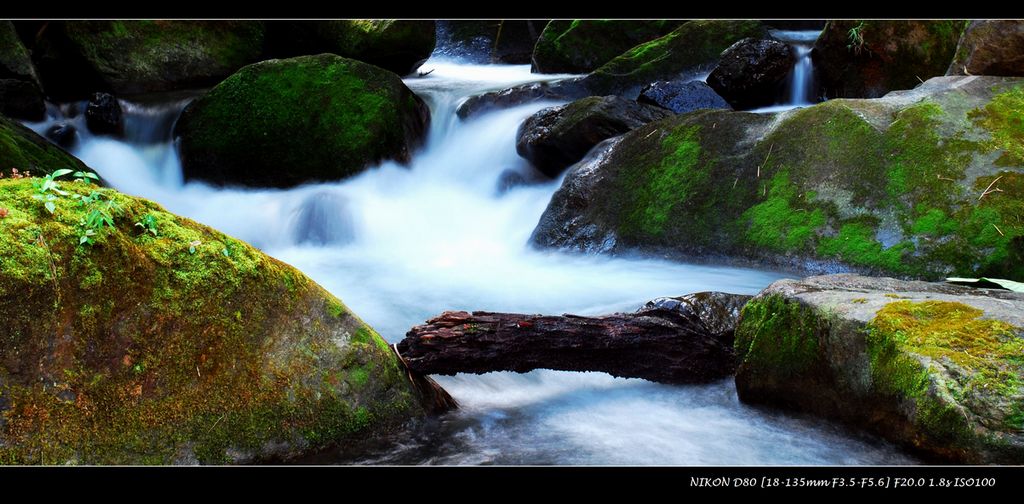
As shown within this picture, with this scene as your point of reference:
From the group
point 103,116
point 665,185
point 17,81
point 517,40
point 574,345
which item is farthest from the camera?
point 517,40

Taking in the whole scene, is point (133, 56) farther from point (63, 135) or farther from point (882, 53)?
point (882, 53)

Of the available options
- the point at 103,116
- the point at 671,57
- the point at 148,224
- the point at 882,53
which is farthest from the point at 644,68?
the point at 148,224

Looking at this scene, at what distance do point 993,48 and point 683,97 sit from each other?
415cm

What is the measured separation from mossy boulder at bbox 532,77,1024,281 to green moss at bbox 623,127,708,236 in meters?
0.01

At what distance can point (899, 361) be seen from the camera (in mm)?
3123

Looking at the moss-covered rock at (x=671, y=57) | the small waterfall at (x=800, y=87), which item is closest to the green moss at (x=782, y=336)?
the small waterfall at (x=800, y=87)

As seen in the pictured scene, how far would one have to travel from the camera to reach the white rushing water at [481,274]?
11.1 ft

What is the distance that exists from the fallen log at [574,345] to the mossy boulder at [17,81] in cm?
924

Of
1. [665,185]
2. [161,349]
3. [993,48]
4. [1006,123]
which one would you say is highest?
[993,48]

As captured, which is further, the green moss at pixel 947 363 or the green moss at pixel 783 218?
the green moss at pixel 783 218

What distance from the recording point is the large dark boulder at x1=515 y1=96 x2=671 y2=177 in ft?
28.4

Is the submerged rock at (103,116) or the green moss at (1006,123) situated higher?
the green moss at (1006,123)

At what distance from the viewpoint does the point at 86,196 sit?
313 centimetres

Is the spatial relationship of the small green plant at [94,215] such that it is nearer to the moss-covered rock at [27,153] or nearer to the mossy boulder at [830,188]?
the moss-covered rock at [27,153]
